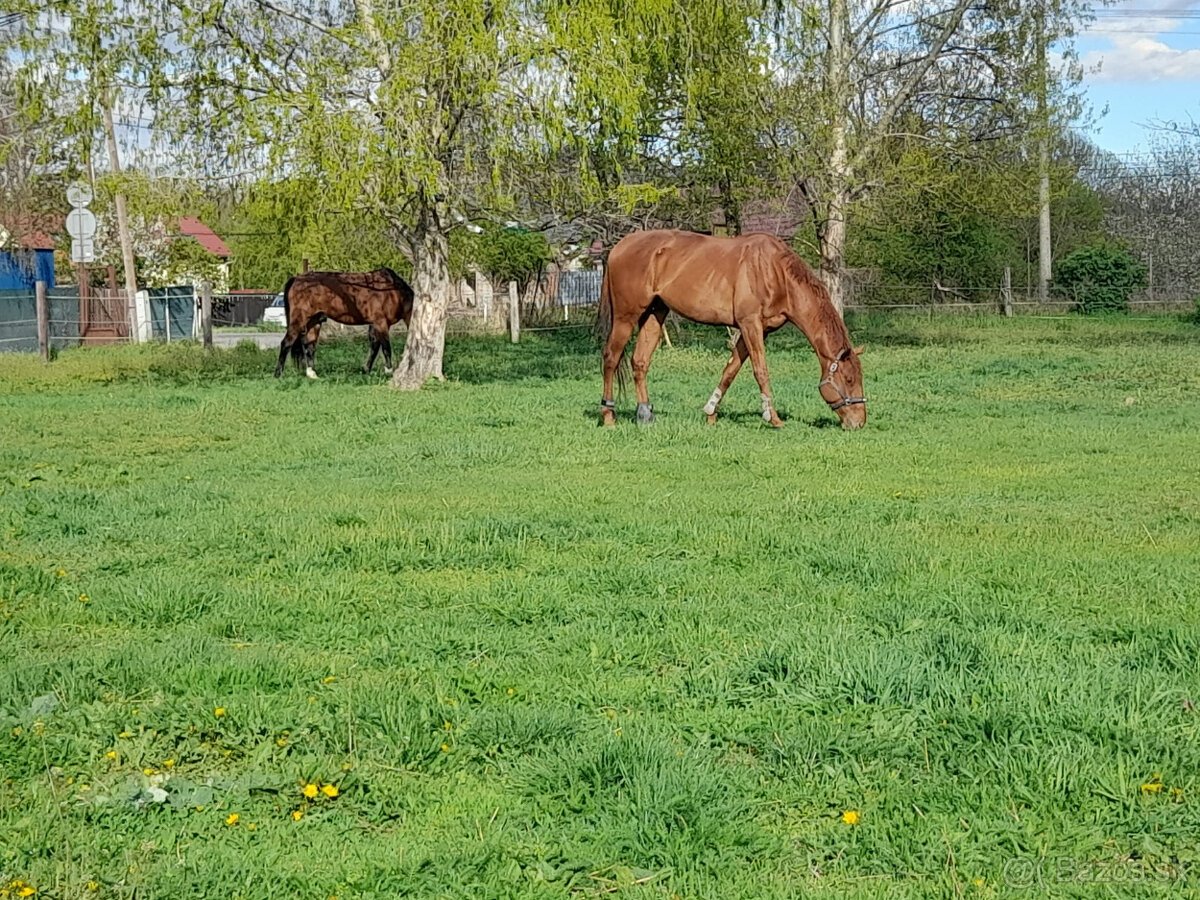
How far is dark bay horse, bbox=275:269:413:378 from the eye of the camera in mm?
21031

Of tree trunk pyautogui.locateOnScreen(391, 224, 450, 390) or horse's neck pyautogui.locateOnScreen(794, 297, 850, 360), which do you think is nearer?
horse's neck pyautogui.locateOnScreen(794, 297, 850, 360)

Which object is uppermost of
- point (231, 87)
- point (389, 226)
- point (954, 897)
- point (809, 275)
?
point (231, 87)

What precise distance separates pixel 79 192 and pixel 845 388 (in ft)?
45.8

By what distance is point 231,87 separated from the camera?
16.9m

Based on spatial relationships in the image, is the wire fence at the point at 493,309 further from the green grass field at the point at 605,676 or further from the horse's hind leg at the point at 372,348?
the green grass field at the point at 605,676

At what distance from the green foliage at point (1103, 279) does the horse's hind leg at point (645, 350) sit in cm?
2775

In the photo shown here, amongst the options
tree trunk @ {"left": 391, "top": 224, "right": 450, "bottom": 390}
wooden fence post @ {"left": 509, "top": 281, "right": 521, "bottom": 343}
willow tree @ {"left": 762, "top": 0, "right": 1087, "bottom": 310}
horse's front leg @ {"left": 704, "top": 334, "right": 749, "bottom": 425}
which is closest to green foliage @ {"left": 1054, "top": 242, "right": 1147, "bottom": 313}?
willow tree @ {"left": 762, "top": 0, "right": 1087, "bottom": 310}

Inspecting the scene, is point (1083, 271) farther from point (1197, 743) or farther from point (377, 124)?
point (1197, 743)

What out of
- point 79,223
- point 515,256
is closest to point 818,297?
point 79,223

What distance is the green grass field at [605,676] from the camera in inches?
133

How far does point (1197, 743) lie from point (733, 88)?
72.8 ft

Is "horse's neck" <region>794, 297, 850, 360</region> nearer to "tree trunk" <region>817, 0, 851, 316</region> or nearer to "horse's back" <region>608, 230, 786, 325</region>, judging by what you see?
"horse's back" <region>608, 230, 786, 325</region>

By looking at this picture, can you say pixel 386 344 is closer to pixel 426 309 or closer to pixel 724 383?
pixel 426 309

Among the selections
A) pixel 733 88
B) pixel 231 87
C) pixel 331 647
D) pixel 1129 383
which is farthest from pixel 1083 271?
pixel 331 647
